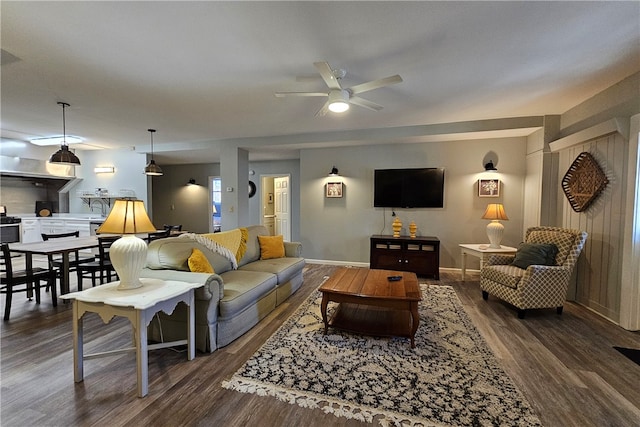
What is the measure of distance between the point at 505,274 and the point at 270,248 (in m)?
2.95

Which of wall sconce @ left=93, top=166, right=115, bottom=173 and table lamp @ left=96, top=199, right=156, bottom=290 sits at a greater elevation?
wall sconce @ left=93, top=166, right=115, bottom=173

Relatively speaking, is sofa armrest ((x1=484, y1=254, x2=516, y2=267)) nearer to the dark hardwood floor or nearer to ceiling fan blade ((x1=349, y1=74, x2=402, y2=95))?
the dark hardwood floor

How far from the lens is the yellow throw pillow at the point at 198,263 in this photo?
8.81 ft

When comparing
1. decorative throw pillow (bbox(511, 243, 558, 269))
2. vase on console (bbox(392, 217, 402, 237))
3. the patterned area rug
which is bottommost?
the patterned area rug

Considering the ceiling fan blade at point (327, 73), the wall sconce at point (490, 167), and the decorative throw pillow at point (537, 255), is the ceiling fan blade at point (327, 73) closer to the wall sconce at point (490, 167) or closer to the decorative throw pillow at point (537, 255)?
the decorative throw pillow at point (537, 255)

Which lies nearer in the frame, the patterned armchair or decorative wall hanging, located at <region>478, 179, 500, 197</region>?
the patterned armchair

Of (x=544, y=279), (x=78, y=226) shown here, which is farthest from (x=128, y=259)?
(x=78, y=226)

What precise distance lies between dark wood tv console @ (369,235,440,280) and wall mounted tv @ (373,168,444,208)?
0.64 metres

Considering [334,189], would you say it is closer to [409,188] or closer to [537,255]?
[409,188]

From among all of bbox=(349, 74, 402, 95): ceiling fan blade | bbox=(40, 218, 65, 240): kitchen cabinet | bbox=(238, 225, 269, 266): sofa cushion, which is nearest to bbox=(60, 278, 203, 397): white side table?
bbox=(238, 225, 269, 266): sofa cushion

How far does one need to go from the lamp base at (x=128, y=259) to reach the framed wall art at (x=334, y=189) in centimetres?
388

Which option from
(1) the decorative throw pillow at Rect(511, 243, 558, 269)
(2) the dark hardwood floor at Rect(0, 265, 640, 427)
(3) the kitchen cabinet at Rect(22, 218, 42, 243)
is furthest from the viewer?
(3) the kitchen cabinet at Rect(22, 218, 42, 243)

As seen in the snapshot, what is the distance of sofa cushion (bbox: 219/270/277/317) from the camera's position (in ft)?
8.07

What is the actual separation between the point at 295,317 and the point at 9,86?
13.4 feet
